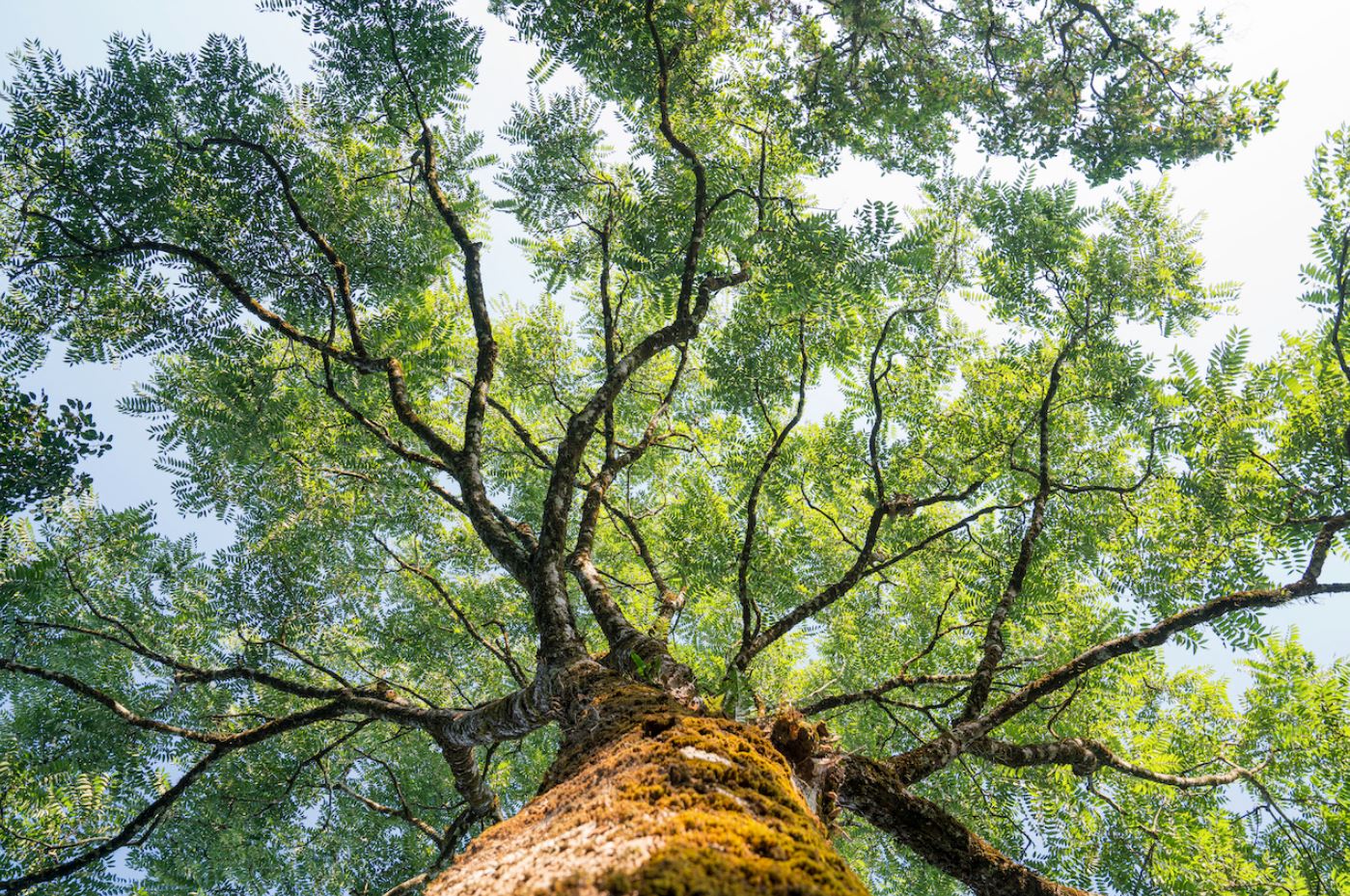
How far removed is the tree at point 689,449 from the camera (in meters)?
4.85

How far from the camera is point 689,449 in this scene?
6516 millimetres

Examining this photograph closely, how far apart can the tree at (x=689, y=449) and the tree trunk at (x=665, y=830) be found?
1.11 metres

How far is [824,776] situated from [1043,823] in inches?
166

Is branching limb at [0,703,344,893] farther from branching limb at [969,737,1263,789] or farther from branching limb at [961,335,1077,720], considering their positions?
branching limb at [969,737,1263,789]

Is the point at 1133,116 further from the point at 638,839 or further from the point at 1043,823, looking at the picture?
the point at 638,839

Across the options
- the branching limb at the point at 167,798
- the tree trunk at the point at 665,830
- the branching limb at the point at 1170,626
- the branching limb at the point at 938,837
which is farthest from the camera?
the branching limb at the point at 1170,626

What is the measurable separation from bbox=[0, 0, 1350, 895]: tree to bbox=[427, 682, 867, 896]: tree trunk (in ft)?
3.65

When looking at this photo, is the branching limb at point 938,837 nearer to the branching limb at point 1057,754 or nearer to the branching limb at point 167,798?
the branching limb at point 1057,754

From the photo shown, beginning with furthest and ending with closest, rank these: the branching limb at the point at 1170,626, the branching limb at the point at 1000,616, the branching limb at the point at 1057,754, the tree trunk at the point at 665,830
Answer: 1. the branching limb at the point at 1057,754
2. the branching limb at the point at 1000,616
3. the branching limb at the point at 1170,626
4. the tree trunk at the point at 665,830

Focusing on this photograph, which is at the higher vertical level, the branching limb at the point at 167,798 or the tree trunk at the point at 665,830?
the branching limb at the point at 167,798

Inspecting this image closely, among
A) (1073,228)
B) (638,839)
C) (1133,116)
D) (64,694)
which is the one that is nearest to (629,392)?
(1073,228)

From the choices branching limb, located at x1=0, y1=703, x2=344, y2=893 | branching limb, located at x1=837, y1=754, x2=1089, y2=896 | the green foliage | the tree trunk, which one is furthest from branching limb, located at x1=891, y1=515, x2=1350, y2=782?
the green foliage

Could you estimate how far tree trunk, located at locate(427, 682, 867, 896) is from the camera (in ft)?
4.40

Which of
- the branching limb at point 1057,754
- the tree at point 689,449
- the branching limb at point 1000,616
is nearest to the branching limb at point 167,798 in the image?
the tree at point 689,449
